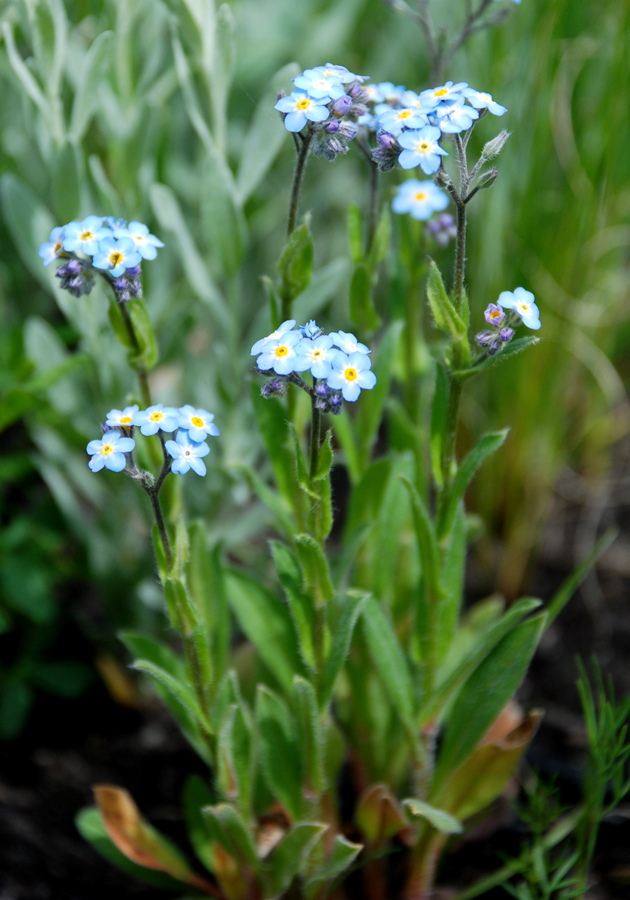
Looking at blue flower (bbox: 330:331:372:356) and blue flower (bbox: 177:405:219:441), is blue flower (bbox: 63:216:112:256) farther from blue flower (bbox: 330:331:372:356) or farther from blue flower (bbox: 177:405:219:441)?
blue flower (bbox: 330:331:372:356)

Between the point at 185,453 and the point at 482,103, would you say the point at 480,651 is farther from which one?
the point at 482,103

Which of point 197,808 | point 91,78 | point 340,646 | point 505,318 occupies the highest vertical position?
point 91,78

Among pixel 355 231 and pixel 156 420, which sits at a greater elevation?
pixel 355 231

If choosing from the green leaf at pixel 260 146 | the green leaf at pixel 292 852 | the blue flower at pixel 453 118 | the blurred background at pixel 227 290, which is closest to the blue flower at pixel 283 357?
the blue flower at pixel 453 118

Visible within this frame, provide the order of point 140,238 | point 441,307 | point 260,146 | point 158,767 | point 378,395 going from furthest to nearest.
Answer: point 158,767, point 260,146, point 378,395, point 140,238, point 441,307

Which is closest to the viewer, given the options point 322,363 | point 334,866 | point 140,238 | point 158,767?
point 322,363

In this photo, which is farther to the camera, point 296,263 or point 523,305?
point 296,263

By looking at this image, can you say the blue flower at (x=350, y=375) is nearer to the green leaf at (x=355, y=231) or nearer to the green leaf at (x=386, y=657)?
the green leaf at (x=355, y=231)

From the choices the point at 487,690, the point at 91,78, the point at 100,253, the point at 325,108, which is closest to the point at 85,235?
the point at 100,253
